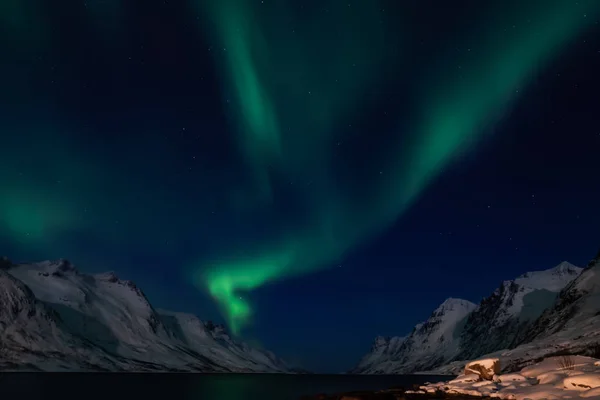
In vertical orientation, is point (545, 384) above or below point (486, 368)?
below

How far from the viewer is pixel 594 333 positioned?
13662 centimetres

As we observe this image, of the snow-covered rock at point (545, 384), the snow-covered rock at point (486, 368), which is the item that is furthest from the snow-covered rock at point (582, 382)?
the snow-covered rock at point (486, 368)

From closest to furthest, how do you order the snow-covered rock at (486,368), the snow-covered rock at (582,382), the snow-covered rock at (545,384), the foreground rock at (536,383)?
1. the snow-covered rock at (582,382)
2. the snow-covered rock at (545,384)
3. the foreground rock at (536,383)
4. the snow-covered rock at (486,368)

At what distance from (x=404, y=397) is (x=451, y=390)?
14.4ft

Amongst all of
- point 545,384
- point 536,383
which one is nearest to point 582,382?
point 545,384

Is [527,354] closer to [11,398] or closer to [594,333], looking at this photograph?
[594,333]

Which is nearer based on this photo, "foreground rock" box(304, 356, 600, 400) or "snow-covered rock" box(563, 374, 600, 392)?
"snow-covered rock" box(563, 374, 600, 392)

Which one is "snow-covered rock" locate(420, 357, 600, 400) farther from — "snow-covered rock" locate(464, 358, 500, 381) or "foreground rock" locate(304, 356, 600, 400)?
"snow-covered rock" locate(464, 358, 500, 381)

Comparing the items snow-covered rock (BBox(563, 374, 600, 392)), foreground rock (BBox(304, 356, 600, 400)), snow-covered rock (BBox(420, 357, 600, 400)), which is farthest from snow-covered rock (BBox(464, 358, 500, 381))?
snow-covered rock (BBox(563, 374, 600, 392))

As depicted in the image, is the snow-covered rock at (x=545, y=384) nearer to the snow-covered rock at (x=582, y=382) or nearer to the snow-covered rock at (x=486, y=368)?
the snow-covered rock at (x=582, y=382)

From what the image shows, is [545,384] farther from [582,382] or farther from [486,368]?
[486,368]

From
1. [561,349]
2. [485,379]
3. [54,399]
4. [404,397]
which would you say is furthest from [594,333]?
[54,399]

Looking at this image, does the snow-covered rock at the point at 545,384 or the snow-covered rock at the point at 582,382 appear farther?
the snow-covered rock at the point at 545,384

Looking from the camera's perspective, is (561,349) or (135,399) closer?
(135,399)
